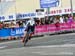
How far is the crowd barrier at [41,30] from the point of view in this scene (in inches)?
1190

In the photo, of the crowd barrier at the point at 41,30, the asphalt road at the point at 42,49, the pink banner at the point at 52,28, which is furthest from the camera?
the pink banner at the point at 52,28

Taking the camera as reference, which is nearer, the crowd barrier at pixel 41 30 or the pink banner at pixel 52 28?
the crowd barrier at pixel 41 30

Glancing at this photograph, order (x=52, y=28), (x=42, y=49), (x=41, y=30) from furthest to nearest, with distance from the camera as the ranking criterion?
1. (x=52, y=28)
2. (x=41, y=30)
3. (x=42, y=49)

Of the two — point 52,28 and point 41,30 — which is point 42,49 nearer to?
point 41,30

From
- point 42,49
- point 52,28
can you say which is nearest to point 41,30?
point 52,28

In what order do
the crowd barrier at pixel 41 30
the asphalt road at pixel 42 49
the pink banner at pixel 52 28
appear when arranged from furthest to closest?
1. the pink banner at pixel 52 28
2. the crowd barrier at pixel 41 30
3. the asphalt road at pixel 42 49

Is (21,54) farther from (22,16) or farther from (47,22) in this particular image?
(22,16)

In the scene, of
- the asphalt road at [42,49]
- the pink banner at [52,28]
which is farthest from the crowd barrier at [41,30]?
the asphalt road at [42,49]

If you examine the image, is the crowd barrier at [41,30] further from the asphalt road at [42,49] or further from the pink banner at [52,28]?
the asphalt road at [42,49]

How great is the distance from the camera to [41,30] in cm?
3238

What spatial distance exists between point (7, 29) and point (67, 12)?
505 inches

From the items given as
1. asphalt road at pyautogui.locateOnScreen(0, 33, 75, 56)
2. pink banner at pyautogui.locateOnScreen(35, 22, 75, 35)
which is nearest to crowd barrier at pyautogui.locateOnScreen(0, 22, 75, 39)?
pink banner at pyautogui.locateOnScreen(35, 22, 75, 35)

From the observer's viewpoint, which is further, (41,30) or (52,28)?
(52,28)

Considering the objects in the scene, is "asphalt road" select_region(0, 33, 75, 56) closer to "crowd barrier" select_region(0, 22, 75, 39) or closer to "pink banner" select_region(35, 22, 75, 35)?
"crowd barrier" select_region(0, 22, 75, 39)
